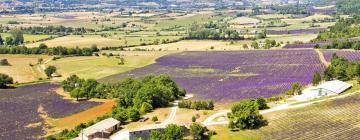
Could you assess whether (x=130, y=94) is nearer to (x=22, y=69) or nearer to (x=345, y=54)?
(x=22, y=69)

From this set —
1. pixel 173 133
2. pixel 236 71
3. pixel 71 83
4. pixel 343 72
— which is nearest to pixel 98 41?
pixel 71 83

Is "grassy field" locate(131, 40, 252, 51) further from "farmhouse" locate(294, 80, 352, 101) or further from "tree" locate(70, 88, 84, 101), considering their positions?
"farmhouse" locate(294, 80, 352, 101)

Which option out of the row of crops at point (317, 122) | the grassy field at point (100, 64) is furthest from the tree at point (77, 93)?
the row of crops at point (317, 122)

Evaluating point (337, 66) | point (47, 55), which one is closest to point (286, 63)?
point (337, 66)

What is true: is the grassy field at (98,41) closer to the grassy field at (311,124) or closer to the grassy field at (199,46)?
the grassy field at (199,46)

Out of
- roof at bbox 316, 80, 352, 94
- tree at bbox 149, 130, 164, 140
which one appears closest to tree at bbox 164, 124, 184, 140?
tree at bbox 149, 130, 164, 140

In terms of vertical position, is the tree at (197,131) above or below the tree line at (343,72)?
below

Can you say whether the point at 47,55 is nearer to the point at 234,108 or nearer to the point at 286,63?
the point at 286,63
